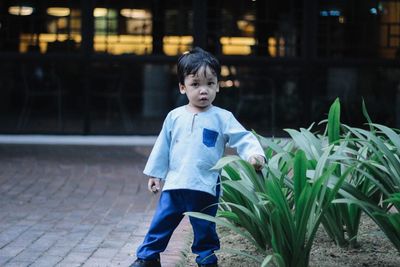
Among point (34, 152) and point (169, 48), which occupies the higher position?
point (169, 48)

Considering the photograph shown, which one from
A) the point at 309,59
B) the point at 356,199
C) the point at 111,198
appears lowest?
the point at 111,198

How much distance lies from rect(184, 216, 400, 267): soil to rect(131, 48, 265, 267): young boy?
270mm

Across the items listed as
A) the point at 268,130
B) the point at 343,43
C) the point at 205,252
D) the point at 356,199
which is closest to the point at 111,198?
the point at 205,252

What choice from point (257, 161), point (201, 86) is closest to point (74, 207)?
point (201, 86)

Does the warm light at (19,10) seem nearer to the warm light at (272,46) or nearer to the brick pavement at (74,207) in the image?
the brick pavement at (74,207)

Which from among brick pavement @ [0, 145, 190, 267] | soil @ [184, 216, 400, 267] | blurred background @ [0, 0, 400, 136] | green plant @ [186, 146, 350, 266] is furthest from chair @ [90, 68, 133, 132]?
green plant @ [186, 146, 350, 266]

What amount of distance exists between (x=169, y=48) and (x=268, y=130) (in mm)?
1733

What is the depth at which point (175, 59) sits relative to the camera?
10.1 m

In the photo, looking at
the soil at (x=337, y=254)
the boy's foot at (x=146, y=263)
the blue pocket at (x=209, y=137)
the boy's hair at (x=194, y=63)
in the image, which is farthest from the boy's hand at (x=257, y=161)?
the boy's foot at (x=146, y=263)

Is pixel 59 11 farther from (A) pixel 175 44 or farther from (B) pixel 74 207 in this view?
(B) pixel 74 207

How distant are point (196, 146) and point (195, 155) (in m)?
0.05

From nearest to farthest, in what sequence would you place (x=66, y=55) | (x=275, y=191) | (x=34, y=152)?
(x=275, y=191) < (x=34, y=152) < (x=66, y=55)

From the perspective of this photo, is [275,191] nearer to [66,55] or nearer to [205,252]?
[205,252]

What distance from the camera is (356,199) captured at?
4172mm
